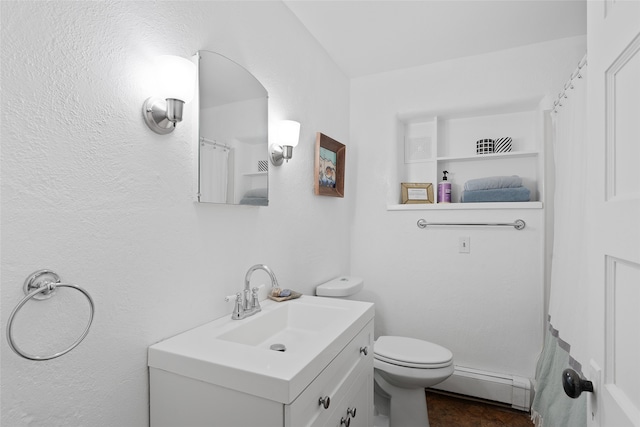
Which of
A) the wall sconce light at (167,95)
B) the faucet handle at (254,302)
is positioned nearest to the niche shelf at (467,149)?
the faucet handle at (254,302)

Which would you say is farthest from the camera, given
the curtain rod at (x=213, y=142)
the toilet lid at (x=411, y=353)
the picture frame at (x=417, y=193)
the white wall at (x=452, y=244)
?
the picture frame at (x=417, y=193)

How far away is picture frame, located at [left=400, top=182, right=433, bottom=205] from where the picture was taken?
8.40ft

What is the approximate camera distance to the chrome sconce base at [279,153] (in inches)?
66.6

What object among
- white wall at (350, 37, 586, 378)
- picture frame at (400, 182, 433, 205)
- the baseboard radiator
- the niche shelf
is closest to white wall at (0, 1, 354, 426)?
white wall at (350, 37, 586, 378)

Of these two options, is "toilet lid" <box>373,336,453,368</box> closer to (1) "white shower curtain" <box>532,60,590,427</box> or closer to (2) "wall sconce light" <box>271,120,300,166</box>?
(1) "white shower curtain" <box>532,60,590,427</box>

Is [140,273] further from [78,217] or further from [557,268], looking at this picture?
[557,268]

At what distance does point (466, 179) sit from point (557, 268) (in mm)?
926

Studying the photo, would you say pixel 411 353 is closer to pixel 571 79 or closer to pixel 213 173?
pixel 213 173

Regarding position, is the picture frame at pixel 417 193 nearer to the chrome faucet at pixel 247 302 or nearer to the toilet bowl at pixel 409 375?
the toilet bowl at pixel 409 375

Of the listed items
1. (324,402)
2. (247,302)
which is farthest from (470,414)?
(247,302)

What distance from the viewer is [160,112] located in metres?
1.07

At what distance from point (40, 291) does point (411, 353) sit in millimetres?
1745

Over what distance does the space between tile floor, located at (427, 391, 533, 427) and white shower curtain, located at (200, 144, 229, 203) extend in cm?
183

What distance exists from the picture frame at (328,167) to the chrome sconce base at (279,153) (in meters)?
0.36
